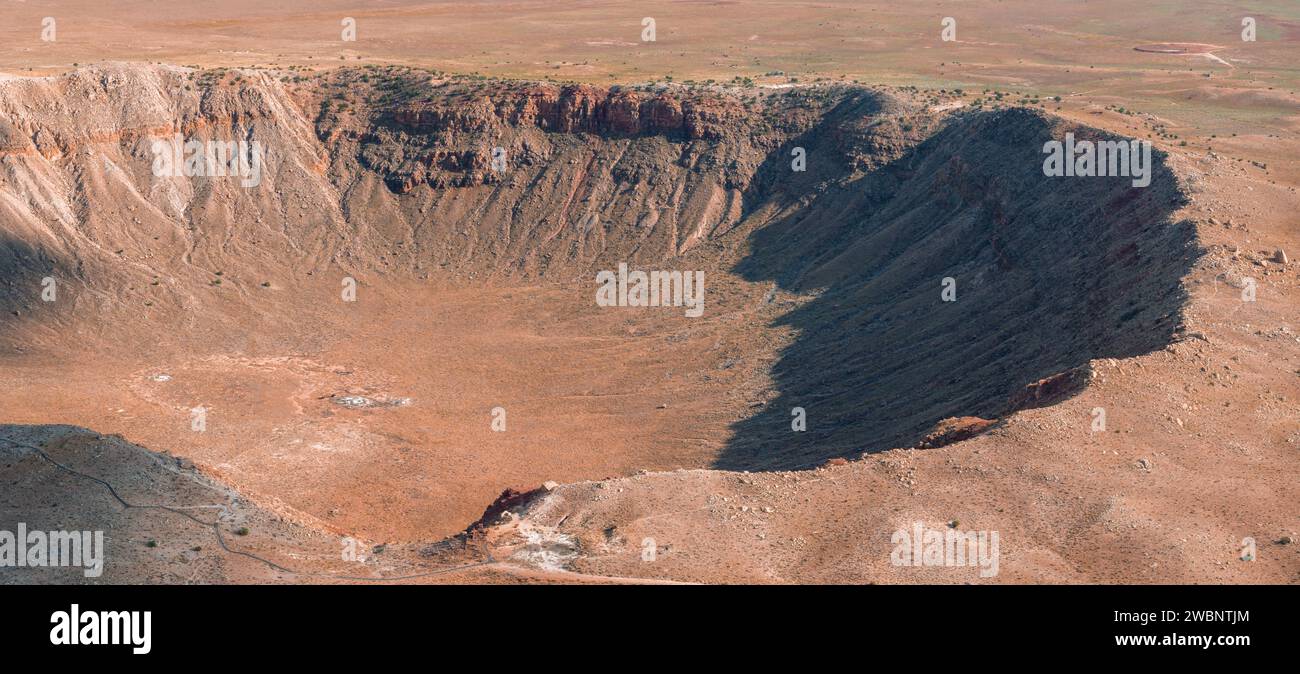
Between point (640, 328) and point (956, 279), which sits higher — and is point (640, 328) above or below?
below

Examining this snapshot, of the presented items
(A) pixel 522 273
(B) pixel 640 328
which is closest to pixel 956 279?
(B) pixel 640 328

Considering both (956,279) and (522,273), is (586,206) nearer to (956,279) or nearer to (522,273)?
(522,273)

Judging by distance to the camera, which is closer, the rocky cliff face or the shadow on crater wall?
the shadow on crater wall

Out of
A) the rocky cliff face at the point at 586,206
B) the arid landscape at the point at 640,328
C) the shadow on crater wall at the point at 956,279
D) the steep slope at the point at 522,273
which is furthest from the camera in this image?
the rocky cliff face at the point at 586,206

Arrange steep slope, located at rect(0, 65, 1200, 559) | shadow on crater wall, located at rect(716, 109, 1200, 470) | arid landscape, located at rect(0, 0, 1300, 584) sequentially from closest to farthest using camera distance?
arid landscape, located at rect(0, 0, 1300, 584), shadow on crater wall, located at rect(716, 109, 1200, 470), steep slope, located at rect(0, 65, 1200, 559)

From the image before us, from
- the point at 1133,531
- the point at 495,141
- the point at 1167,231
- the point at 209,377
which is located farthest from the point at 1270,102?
the point at 209,377

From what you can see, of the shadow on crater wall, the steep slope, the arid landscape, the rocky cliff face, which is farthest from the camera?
→ the rocky cliff face

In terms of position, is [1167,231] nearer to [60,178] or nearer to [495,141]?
[495,141]

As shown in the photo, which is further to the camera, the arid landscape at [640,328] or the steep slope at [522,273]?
the steep slope at [522,273]

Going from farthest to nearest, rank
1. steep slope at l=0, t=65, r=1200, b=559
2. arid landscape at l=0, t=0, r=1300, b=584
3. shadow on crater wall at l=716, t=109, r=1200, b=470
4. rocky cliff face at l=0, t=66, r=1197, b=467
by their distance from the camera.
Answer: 1. rocky cliff face at l=0, t=66, r=1197, b=467
2. steep slope at l=0, t=65, r=1200, b=559
3. shadow on crater wall at l=716, t=109, r=1200, b=470
4. arid landscape at l=0, t=0, r=1300, b=584
